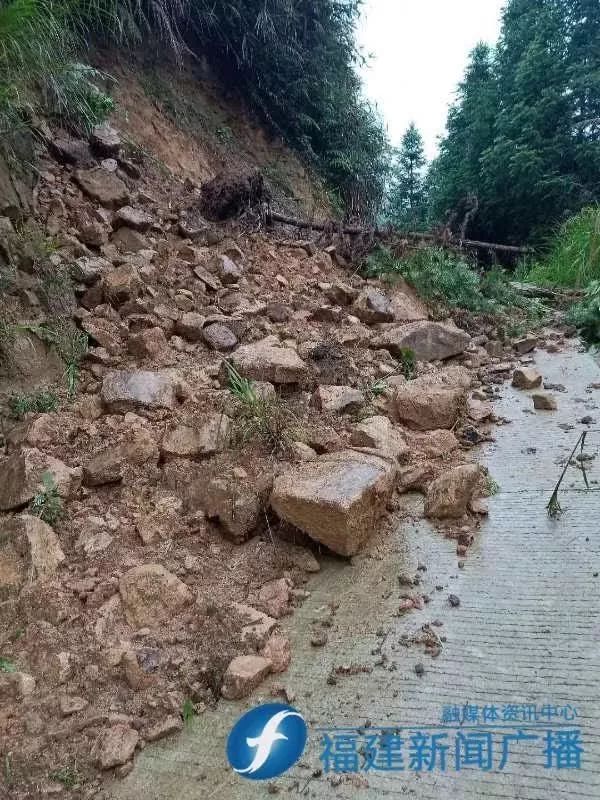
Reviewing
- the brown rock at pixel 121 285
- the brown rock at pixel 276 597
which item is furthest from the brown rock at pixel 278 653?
the brown rock at pixel 121 285

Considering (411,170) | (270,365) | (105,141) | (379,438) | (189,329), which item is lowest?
(379,438)

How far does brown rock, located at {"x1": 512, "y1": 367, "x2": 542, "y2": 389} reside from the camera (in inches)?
120

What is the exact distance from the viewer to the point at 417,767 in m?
1.14

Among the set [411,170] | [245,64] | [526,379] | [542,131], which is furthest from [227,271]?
[411,170]

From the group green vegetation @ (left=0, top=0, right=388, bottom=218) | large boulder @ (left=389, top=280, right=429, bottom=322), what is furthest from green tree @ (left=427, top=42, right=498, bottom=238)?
large boulder @ (left=389, top=280, right=429, bottom=322)

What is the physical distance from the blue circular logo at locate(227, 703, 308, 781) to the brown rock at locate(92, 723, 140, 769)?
223mm

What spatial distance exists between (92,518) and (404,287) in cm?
318

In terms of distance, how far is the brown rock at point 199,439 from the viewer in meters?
2.15

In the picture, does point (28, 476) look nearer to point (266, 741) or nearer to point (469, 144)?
point (266, 741)

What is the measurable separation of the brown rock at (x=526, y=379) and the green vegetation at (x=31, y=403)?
7.88 feet

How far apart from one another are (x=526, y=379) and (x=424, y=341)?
641 mm

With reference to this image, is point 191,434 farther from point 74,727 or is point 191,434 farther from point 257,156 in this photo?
point 257,156

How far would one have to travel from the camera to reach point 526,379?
3057 mm

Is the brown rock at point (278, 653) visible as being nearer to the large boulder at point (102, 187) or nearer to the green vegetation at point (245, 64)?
the green vegetation at point (245, 64)
